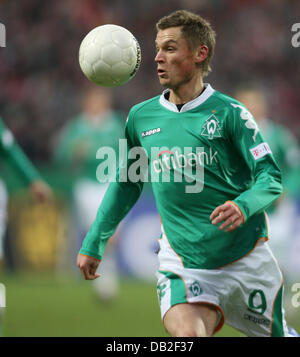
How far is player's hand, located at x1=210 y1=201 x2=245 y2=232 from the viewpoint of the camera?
11.8 feet

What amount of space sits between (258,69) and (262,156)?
36.7 ft

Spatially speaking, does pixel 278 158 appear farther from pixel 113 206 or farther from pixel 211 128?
pixel 211 128

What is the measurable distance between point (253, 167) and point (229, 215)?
494mm

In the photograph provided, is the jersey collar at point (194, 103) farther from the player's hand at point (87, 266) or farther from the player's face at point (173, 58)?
the player's hand at point (87, 266)

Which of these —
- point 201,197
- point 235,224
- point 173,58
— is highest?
point 173,58

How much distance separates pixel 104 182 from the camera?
1000cm

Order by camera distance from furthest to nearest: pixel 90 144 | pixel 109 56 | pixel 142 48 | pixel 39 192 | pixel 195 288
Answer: pixel 142 48 < pixel 90 144 < pixel 39 192 < pixel 109 56 < pixel 195 288

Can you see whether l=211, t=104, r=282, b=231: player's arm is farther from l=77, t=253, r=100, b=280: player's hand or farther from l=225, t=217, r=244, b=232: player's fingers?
l=77, t=253, r=100, b=280: player's hand

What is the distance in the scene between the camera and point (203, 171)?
419 cm

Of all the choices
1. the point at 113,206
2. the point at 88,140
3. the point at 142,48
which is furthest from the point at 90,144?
the point at 113,206

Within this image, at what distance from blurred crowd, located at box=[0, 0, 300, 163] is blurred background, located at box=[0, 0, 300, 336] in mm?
24

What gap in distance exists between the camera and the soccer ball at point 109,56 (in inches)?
168

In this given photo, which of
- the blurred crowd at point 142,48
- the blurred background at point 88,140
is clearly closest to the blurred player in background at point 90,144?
the blurred background at point 88,140
